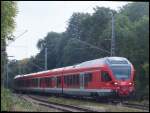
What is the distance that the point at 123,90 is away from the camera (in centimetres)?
3462

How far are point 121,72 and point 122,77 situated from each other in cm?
40

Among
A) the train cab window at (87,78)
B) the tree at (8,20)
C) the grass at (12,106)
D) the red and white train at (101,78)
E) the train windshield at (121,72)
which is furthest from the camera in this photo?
the train cab window at (87,78)

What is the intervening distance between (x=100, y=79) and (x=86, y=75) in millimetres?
2908

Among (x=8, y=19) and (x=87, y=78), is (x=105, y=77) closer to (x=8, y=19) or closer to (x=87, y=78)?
(x=87, y=78)

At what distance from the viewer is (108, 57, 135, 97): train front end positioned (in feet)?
113

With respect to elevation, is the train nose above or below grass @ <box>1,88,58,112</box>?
above

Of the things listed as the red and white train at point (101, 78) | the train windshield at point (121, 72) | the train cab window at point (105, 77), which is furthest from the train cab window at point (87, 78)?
the train windshield at point (121, 72)

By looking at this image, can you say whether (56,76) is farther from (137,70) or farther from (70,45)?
(70,45)

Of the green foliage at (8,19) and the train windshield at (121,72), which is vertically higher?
the green foliage at (8,19)

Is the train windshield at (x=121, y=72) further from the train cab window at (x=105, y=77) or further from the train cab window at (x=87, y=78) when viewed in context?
the train cab window at (x=87, y=78)

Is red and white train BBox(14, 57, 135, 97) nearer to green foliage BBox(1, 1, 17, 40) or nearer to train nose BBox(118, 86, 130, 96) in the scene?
train nose BBox(118, 86, 130, 96)

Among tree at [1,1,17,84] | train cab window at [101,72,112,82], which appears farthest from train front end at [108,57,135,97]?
tree at [1,1,17,84]

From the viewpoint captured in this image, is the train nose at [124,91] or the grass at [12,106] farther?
the train nose at [124,91]

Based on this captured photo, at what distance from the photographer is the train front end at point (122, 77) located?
34.5m
